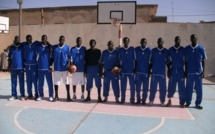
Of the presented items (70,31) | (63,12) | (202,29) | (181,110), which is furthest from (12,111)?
(63,12)

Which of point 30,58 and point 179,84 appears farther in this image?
point 30,58

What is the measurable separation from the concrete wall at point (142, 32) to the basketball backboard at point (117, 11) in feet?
17.1

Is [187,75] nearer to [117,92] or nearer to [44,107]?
[117,92]

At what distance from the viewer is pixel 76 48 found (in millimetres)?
8359

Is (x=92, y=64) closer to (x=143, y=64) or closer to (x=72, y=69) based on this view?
(x=72, y=69)

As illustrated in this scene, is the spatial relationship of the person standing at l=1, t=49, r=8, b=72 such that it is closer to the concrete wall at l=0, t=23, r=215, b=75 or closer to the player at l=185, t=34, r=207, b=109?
the concrete wall at l=0, t=23, r=215, b=75

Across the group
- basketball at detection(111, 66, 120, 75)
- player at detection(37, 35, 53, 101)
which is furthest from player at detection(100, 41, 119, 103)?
player at detection(37, 35, 53, 101)

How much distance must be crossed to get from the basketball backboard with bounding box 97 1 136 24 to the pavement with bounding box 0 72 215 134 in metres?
5.34

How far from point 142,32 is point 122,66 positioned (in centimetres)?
1017

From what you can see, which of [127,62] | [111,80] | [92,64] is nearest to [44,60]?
[92,64]

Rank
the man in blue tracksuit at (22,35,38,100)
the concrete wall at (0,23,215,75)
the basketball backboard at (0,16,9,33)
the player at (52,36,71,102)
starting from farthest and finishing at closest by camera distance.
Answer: the basketball backboard at (0,16,9,33)
the concrete wall at (0,23,215,75)
the man in blue tracksuit at (22,35,38,100)
the player at (52,36,71,102)

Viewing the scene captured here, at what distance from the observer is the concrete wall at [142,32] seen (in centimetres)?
1738

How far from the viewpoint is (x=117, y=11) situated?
12.8 metres

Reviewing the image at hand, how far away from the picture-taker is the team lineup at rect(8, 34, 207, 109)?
7695 mm
